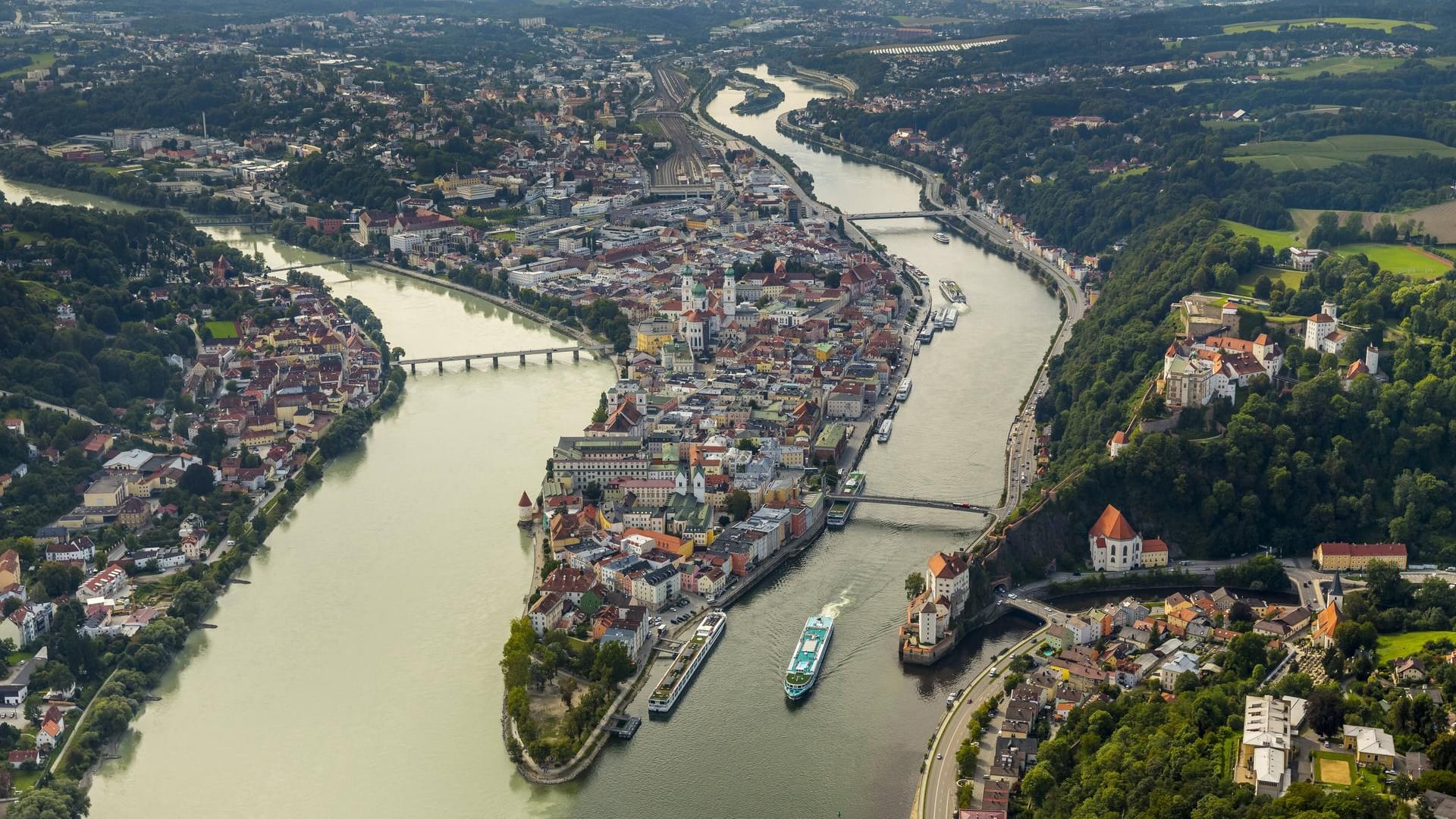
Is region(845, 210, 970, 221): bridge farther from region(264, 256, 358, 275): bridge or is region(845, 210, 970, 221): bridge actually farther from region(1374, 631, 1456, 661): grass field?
region(1374, 631, 1456, 661): grass field

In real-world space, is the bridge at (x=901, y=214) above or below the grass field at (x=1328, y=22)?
below

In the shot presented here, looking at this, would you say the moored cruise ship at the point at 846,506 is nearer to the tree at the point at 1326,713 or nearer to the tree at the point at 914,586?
the tree at the point at 914,586

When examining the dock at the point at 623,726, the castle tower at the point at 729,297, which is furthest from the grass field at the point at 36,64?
the dock at the point at 623,726

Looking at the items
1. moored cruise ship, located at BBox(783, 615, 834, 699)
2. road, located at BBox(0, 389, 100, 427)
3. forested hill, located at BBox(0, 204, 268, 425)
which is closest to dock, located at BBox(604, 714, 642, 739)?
moored cruise ship, located at BBox(783, 615, 834, 699)

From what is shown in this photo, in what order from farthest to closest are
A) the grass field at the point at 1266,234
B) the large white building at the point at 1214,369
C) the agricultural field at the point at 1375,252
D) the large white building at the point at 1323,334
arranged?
the grass field at the point at 1266,234, the agricultural field at the point at 1375,252, the large white building at the point at 1323,334, the large white building at the point at 1214,369

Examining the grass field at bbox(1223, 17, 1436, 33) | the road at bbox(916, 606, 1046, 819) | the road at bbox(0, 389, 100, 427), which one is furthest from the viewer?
the grass field at bbox(1223, 17, 1436, 33)

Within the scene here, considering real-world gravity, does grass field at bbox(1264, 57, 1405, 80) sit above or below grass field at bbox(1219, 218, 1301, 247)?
below
